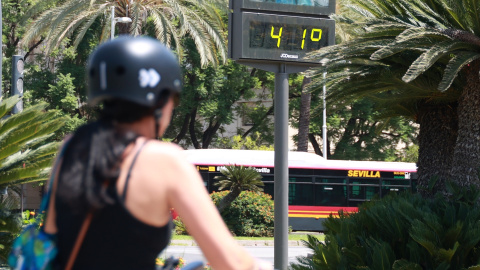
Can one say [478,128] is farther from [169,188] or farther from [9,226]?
[169,188]

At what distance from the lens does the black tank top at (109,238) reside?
1.89 meters

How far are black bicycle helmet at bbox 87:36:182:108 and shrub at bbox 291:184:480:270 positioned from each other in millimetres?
5148

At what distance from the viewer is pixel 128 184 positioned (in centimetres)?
189

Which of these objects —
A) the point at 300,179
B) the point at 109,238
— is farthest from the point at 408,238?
the point at 300,179

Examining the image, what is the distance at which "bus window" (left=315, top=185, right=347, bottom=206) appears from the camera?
1080 inches

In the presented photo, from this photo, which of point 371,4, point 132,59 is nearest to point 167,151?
point 132,59

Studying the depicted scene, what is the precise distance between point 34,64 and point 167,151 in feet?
108

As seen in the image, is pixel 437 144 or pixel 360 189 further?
pixel 360 189

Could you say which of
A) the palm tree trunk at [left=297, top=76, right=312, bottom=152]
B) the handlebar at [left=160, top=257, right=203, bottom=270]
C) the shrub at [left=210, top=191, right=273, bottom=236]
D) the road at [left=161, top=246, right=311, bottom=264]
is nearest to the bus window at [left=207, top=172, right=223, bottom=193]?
the shrub at [left=210, top=191, right=273, bottom=236]

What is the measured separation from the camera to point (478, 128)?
28.5ft

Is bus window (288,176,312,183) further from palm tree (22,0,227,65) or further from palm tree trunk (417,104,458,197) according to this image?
palm tree trunk (417,104,458,197)

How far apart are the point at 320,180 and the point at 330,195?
2.36 ft

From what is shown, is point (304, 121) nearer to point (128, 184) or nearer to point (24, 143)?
point (24, 143)

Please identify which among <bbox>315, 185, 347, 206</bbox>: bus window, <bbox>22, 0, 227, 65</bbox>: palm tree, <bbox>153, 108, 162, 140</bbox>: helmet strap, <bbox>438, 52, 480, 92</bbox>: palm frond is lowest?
<bbox>315, 185, 347, 206</bbox>: bus window
